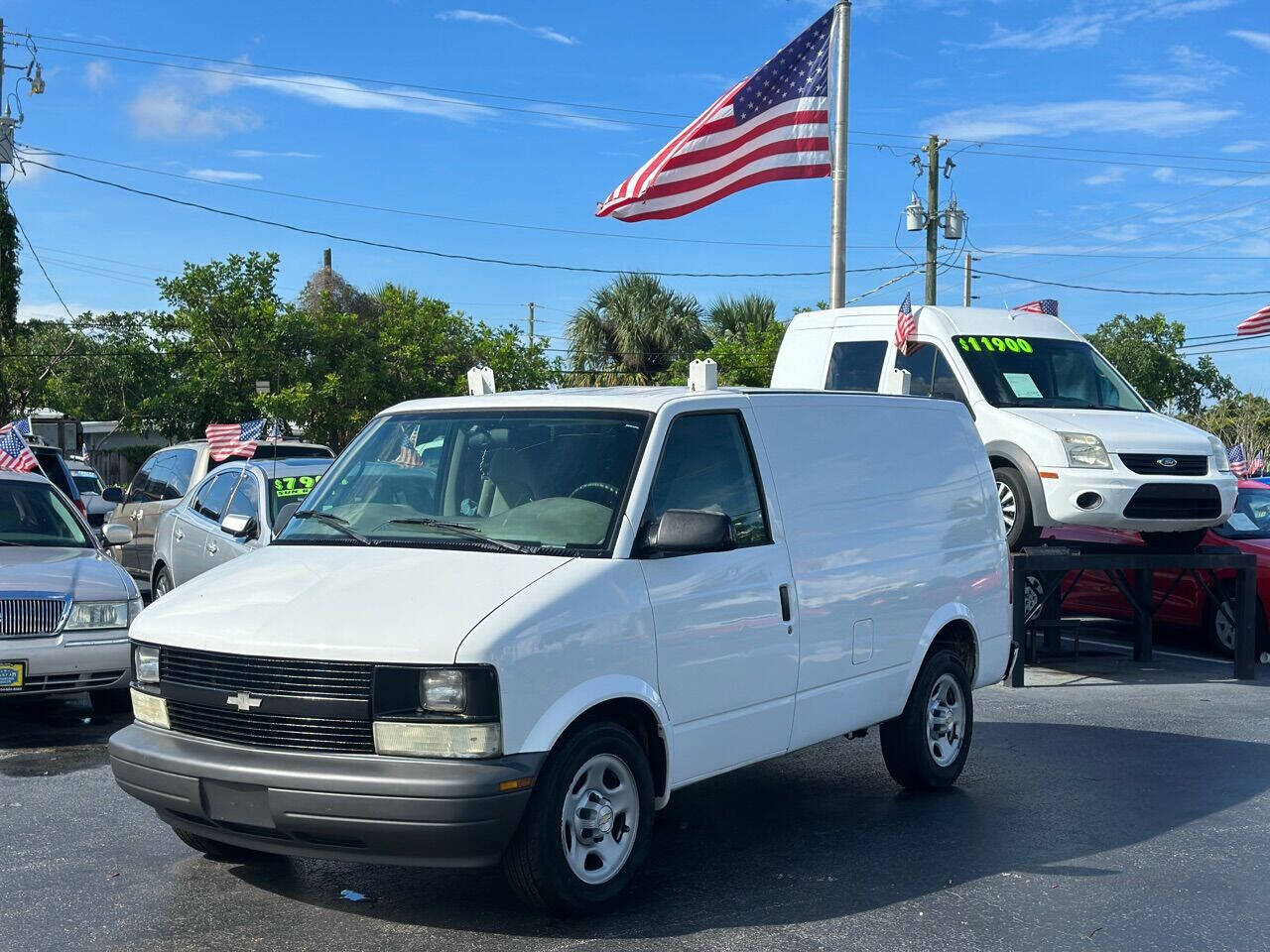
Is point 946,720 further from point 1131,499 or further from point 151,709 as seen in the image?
point 151,709

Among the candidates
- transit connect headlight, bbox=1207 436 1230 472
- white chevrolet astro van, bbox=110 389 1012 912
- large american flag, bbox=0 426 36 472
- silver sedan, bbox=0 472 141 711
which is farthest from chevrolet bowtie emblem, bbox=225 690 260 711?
large american flag, bbox=0 426 36 472

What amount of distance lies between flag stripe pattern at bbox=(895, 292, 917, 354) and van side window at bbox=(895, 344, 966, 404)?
73mm

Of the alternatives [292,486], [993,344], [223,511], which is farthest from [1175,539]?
[223,511]

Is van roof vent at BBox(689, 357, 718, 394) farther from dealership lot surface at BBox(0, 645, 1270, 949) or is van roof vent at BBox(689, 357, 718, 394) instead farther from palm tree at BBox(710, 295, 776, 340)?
palm tree at BBox(710, 295, 776, 340)

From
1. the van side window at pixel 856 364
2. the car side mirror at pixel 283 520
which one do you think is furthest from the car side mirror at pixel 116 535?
the van side window at pixel 856 364

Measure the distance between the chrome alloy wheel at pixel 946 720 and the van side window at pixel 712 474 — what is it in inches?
73.3

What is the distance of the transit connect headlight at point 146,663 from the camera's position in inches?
207

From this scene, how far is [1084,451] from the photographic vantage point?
1064cm

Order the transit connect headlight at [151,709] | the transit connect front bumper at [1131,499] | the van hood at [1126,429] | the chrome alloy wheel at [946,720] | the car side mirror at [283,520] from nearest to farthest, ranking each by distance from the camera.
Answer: the transit connect headlight at [151,709]
the car side mirror at [283,520]
the chrome alloy wheel at [946,720]
the transit connect front bumper at [1131,499]
the van hood at [1126,429]

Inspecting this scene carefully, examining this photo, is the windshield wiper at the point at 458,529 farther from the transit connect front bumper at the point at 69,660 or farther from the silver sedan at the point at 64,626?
the transit connect front bumper at the point at 69,660

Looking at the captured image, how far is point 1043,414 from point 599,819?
7.08 meters

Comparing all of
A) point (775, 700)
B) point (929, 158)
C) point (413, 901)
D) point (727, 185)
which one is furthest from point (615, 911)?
point (929, 158)

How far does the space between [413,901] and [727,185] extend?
10.0 meters

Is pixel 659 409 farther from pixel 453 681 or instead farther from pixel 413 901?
pixel 413 901
